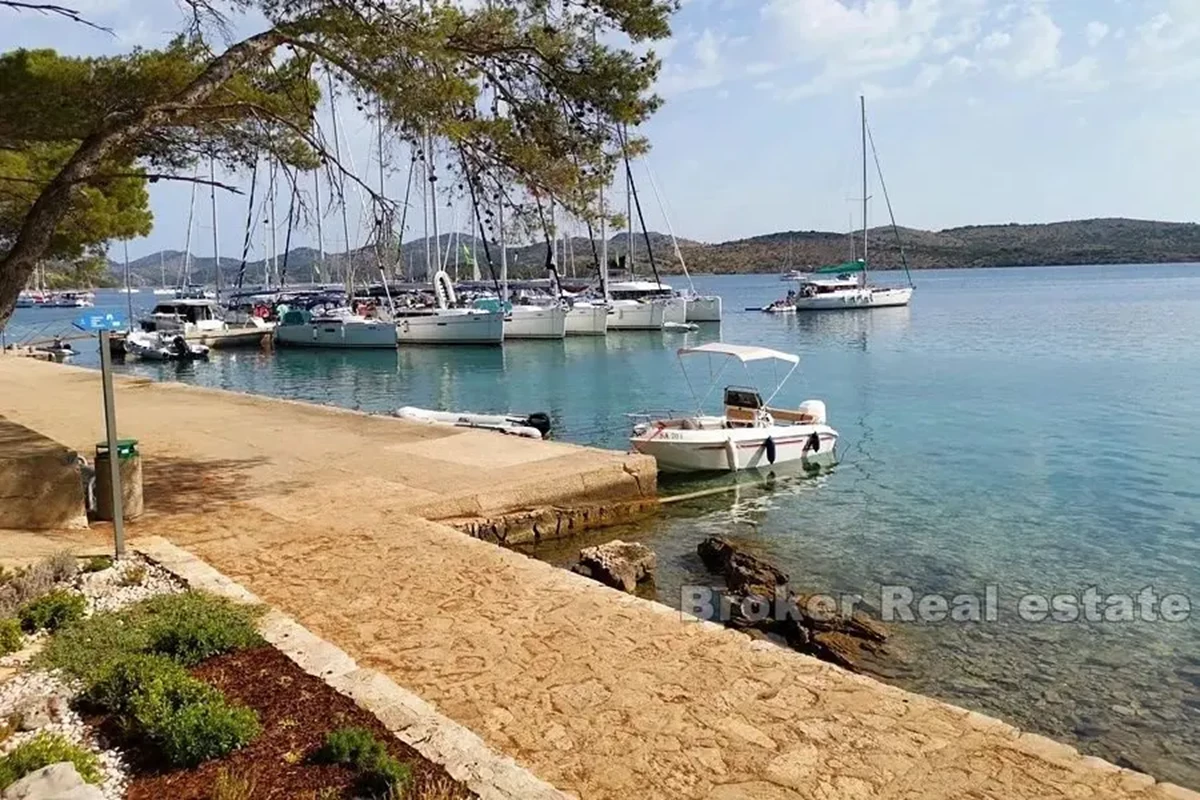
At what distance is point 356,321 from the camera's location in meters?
51.9

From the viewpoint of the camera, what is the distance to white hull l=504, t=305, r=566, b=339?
2052 inches

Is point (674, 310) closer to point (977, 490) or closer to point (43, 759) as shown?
point (977, 490)

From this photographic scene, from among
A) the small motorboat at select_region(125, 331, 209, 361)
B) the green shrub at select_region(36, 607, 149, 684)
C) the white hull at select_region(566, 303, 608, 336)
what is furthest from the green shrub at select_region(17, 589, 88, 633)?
the white hull at select_region(566, 303, 608, 336)

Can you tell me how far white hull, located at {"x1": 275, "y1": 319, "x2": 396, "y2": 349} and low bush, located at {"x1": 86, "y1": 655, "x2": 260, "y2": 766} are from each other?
46266mm

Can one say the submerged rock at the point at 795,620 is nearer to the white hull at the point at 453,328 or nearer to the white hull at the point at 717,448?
the white hull at the point at 717,448

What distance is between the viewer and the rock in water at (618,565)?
959 centimetres

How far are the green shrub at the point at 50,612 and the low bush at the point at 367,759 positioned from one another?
258cm

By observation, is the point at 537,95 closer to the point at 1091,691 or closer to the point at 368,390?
the point at 1091,691

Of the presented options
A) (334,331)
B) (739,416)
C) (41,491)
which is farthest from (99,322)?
(334,331)

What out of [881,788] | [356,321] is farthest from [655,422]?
[356,321]

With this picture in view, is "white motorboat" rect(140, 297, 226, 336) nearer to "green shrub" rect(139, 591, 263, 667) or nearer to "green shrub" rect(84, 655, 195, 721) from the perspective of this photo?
"green shrub" rect(139, 591, 263, 667)

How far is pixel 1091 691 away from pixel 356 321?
47.5 meters

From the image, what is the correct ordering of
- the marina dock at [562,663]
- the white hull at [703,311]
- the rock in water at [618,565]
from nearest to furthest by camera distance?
the marina dock at [562,663], the rock in water at [618,565], the white hull at [703,311]

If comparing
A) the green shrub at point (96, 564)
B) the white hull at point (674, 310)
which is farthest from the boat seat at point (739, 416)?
the white hull at point (674, 310)
